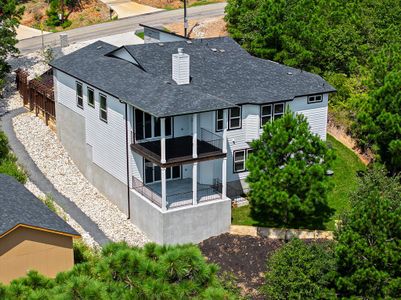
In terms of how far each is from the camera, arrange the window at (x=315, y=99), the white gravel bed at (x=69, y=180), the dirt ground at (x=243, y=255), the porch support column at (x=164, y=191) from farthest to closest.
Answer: the window at (x=315, y=99) < the white gravel bed at (x=69, y=180) < the porch support column at (x=164, y=191) < the dirt ground at (x=243, y=255)

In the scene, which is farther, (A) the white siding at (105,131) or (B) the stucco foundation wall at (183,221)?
(A) the white siding at (105,131)

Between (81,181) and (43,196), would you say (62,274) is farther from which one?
(81,181)

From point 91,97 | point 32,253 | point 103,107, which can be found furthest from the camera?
point 91,97

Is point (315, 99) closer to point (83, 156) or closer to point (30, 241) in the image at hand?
point (83, 156)

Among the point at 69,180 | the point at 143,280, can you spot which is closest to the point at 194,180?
the point at 69,180

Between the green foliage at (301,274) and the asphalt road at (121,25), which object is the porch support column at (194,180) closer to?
the green foliage at (301,274)

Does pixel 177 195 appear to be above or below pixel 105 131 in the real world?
below

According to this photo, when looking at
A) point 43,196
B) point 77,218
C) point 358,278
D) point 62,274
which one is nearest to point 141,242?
point 77,218

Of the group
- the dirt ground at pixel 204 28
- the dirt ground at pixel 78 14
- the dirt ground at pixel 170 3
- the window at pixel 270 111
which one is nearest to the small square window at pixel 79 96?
the window at pixel 270 111
